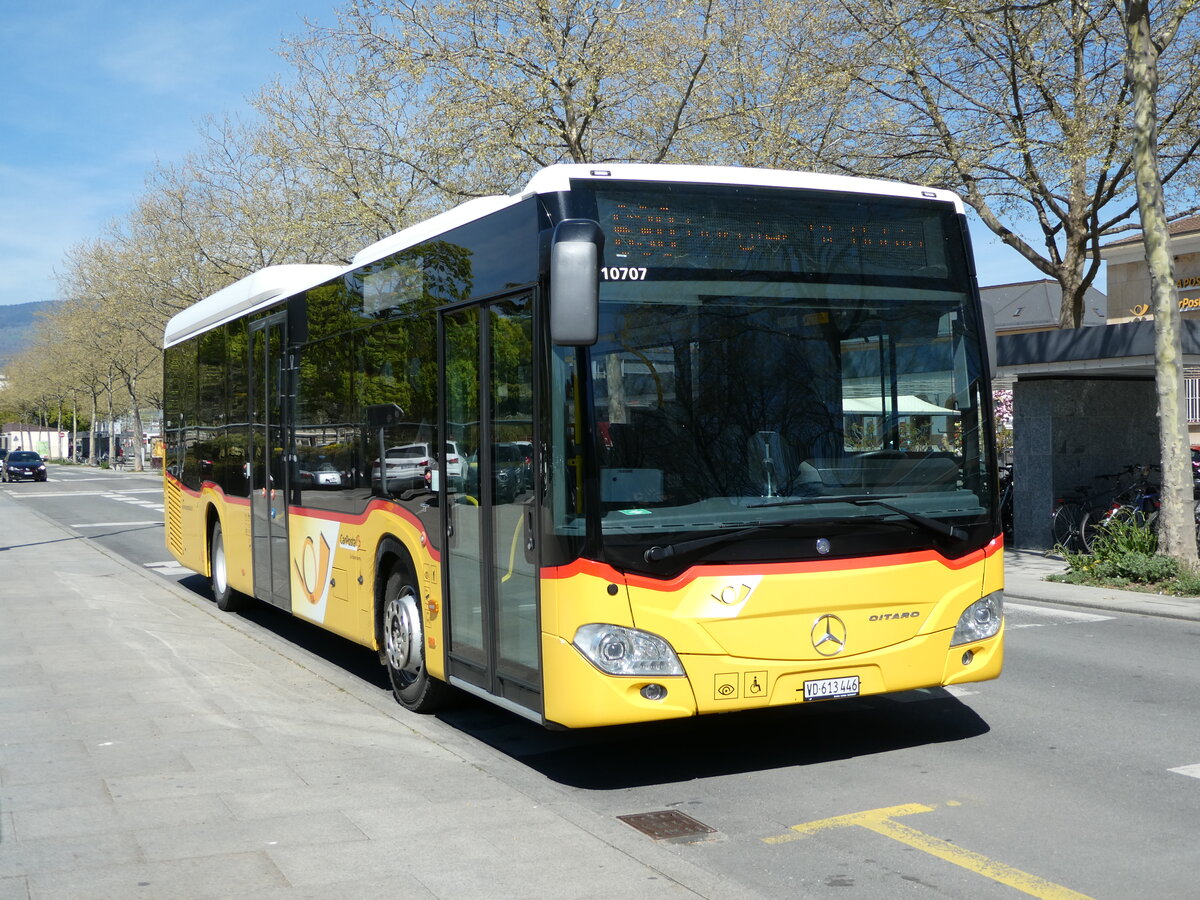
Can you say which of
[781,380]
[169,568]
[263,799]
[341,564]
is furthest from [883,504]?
[169,568]

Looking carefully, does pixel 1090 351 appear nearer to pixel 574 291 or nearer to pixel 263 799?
pixel 574 291

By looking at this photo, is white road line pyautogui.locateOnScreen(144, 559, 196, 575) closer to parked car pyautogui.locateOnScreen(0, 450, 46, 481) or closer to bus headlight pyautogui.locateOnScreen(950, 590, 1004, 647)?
bus headlight pyautogui.locateOnScreen(950, 590, 1004, 647)

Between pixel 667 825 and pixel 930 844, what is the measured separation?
1118 mm

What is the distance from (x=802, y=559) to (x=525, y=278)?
1.92 m

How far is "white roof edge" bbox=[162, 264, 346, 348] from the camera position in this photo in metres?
10.1

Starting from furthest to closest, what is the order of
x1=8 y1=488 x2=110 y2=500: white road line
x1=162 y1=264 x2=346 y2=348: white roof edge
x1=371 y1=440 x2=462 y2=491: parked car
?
x1=8 y1=488 x2=110 y2=500: white road line < x1=162 y1=264 x2=346 y2=348: white roof edge < x1=371 y1=440 x2=462 y2=491: parked car

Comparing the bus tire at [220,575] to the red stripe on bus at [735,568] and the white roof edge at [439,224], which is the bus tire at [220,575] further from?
the red stripe on bus at [735,568]

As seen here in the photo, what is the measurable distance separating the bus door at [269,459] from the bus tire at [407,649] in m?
2.45

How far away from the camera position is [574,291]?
559cm

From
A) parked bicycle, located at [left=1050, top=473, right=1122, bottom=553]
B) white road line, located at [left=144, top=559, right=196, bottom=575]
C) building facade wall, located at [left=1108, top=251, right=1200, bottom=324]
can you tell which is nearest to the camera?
parked bicycle, located at [left=1050, top=473, right=1122, bottom=553]

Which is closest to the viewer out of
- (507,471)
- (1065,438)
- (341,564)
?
(507,471)

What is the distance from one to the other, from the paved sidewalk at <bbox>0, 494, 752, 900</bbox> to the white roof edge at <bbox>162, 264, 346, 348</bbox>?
117 inches

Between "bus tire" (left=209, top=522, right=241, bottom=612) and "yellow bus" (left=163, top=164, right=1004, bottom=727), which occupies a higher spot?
"yellow bus" (left=163, top=164, right=1004, bottom=727)

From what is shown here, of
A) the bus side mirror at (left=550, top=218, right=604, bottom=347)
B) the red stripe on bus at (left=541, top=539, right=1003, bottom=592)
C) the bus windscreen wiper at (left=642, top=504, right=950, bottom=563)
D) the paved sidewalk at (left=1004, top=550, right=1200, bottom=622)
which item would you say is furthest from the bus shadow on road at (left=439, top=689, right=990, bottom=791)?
the paved sidewalk at (left=1004, top=550, right=1200, bottom=622)
